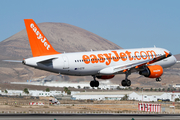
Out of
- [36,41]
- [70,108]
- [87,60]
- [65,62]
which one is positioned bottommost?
[70,108]

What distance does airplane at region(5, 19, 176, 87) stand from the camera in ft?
191

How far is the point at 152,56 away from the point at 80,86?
12744 cm

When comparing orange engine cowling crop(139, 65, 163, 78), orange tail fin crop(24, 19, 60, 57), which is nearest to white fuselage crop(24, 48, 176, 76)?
orange tail fin crop(24, 19, 60, 57)

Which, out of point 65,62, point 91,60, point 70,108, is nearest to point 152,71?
point 91,60

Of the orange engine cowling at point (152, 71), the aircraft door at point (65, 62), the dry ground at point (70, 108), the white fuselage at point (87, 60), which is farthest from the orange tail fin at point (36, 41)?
the dry ground at point (70, 108)

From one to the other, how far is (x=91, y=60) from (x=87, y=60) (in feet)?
2.33

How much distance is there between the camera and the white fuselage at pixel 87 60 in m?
58.1

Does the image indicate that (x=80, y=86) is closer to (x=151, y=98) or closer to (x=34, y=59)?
(x=151, y=98)

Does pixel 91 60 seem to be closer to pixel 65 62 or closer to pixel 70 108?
pixel 65 62

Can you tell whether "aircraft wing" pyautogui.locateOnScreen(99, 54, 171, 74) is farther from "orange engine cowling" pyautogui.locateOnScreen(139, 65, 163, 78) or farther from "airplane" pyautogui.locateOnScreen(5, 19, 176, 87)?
"orange engine cowling" pyautogui.locateOnScreen(139, 65, 163, 78)

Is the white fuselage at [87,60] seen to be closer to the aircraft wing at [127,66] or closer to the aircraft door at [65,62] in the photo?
the aircraft door at [65,62]

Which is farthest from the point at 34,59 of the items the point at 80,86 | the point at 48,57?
the point at 80,86

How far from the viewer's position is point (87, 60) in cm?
6000

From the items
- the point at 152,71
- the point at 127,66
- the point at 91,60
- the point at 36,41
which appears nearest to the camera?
the point at 36,41
